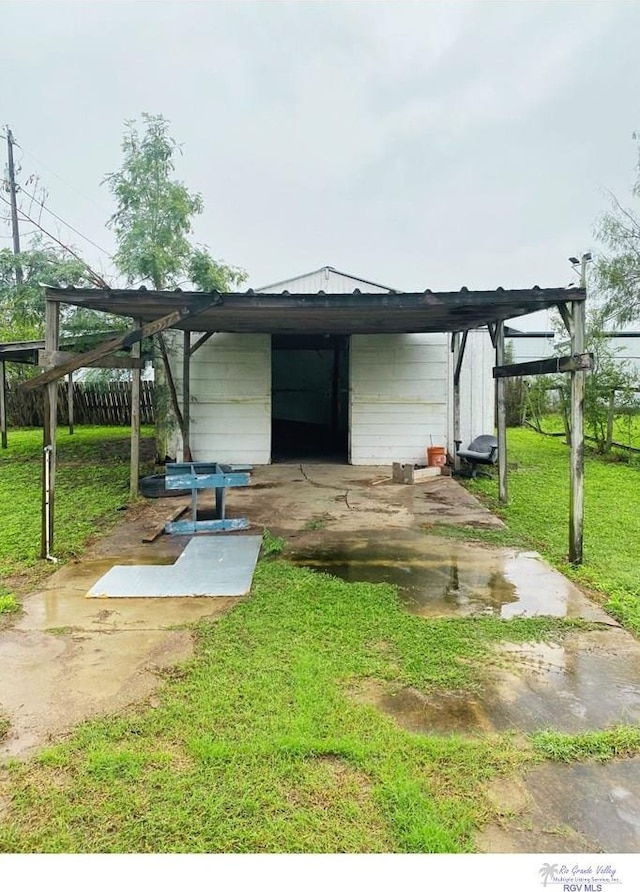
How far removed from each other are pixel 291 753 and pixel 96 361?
4.06 m

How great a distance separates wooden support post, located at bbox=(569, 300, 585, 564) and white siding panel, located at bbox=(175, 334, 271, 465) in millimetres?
5773

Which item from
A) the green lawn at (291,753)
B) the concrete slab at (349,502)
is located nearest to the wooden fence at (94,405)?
the concrete slab at (349,502)

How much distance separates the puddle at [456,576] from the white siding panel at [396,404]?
14.8 feet

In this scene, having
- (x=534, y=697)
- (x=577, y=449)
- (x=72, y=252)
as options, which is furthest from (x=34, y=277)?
(x=534, y=697)

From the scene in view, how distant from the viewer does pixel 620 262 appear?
33.4 feet

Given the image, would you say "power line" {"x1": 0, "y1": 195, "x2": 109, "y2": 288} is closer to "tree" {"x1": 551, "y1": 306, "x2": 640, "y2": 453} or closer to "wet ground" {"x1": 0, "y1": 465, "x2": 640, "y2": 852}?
"wet ground" {"x1": 0, "y1": 465, "x2": 640, "y2": 852}

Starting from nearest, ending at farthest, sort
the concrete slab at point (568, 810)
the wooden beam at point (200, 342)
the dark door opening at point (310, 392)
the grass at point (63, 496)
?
the concrete slab at point (568, 810), the grass at point (63, 496), the wooden beam at point (200, 342), the dark door opening at point (310, 392)

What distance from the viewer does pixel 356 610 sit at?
126 inches

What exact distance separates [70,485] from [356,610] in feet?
17.9

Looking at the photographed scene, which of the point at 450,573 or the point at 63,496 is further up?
the point at 63,496

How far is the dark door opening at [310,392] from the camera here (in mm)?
13164

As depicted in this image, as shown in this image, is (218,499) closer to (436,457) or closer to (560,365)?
(560,365)

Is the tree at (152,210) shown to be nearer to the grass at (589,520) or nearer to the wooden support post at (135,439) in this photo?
the wooden support post at (135,439)

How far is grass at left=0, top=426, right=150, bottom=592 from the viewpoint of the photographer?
4375 millimetres
